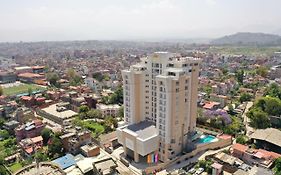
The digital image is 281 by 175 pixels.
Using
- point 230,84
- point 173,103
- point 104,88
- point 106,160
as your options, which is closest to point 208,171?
point 173,103

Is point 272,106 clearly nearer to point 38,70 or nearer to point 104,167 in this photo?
point 104,167

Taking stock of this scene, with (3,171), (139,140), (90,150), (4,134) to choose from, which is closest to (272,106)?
(139,140)

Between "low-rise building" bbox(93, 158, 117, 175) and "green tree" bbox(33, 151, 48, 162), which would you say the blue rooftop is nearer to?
"green tree" bbox(33, 151, 48, 162)

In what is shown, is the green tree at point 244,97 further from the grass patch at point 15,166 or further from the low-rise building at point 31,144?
the grass patch at point 15,166

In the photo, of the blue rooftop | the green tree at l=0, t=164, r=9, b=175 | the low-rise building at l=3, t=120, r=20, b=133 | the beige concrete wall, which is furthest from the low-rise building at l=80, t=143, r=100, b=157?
the low-rise building at l=3, t=120, r=20, b=133

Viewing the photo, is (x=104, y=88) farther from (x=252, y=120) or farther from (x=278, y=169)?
(x=278, y=169)

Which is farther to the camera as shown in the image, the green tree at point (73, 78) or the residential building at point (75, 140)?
the green tree at point (73, 78)

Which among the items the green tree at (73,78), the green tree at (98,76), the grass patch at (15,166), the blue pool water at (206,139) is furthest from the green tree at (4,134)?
the green tree at (98,76)
